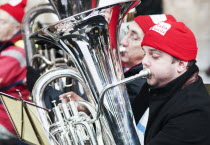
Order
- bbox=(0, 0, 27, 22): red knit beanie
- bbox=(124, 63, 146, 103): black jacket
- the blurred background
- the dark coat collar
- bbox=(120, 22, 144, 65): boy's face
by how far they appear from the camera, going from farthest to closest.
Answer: bbox=(0, 0, 27, 22): red knit beanie → the blurred background → bbox=(120, 22, 144, 65): boy's face → bbox=(124, 63, 146, 103): black jacket → the dark coat collar

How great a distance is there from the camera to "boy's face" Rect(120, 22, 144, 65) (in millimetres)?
3104

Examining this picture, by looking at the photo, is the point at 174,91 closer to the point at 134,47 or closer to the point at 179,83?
the point at 179,83

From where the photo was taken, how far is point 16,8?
4031mm

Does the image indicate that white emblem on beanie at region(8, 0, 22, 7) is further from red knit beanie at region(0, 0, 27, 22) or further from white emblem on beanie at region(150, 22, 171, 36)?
white emblem on beanie at region(150, 22, 171, 36)

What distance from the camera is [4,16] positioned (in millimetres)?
3969

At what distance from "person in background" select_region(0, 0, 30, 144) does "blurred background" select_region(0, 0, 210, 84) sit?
938mm

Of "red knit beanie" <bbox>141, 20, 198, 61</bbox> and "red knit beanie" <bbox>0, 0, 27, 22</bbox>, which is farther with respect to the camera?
"red knit beanie" <bbox>0, 0, 27, 22</bbox>

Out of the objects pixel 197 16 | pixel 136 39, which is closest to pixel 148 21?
pixel 136 39

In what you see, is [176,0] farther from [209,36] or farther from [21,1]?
[21,1]

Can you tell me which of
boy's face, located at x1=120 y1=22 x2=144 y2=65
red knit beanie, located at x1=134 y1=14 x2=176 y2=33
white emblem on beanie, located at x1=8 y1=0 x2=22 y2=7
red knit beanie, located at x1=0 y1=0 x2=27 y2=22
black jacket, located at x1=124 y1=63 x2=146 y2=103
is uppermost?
white emblem on beanie, located at x1=8 y1=0 x2=22 y2=7

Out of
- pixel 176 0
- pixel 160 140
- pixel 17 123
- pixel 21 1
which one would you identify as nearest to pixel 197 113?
pixel 160 140

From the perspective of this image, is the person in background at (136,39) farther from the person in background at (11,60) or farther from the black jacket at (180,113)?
the person in background at (11,60)

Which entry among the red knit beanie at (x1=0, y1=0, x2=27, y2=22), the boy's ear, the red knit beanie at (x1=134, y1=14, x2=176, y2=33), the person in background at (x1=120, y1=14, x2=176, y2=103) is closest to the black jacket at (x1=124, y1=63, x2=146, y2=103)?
the person in background at (x1=120, y1=14, x2=176, y2=103)

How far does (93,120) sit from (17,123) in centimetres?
44
